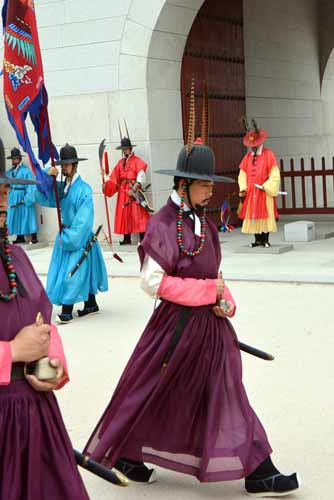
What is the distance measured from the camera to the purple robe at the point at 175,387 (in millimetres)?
3836

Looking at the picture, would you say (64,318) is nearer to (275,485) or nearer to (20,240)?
(275,485)

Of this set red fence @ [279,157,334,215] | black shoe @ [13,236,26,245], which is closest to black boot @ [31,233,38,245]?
black shoe @ [13,236,26,245]

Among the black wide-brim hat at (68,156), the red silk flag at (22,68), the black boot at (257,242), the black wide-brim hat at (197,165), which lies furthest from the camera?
the black boot at (257,242)

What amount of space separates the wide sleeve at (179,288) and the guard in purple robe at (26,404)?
1.10 m

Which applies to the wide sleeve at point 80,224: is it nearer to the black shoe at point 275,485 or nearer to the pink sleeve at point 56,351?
the black shoe at point 275,485

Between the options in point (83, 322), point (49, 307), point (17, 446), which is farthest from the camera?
point (83, 322)

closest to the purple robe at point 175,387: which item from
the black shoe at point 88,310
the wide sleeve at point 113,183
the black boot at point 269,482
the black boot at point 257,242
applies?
the black boot at point 269,482

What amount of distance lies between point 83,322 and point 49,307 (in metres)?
4.91

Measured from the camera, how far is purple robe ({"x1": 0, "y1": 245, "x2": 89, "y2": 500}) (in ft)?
8.71

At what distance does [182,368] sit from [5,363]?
1.38 metres

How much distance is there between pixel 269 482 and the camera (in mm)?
3764

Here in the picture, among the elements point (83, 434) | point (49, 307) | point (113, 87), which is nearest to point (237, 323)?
point (83, 434)

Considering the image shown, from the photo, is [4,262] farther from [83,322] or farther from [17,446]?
[83,322]

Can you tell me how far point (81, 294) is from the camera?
25.7ft
